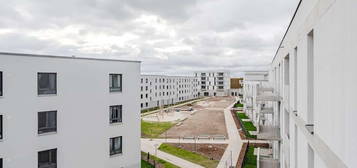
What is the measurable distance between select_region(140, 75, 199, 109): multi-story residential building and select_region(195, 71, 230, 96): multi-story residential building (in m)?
20.0

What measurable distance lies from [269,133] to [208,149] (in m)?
13.2

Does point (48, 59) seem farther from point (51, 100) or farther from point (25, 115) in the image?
point (25, 115)

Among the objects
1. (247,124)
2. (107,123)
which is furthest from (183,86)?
(107,123)

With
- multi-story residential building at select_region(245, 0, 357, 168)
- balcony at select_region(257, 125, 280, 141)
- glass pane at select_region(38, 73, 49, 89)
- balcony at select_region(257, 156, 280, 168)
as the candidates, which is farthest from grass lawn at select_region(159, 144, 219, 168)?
multi-story residential building at select_region(245, 0, 357, 168)

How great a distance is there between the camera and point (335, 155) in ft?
12.5

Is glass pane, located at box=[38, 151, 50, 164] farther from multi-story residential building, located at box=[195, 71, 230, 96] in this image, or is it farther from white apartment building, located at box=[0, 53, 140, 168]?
multi-story residential building, located at box=[195, 71, 230, 96]

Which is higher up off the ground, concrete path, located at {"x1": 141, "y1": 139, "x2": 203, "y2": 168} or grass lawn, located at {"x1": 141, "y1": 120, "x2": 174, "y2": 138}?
grass lawn, located at {"x1": 141, "y1": 120, "x2": 174, "y2": 138}

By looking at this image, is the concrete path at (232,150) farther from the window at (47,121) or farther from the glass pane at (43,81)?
the glass pane at (43,81)

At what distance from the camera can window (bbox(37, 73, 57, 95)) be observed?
14227 mm

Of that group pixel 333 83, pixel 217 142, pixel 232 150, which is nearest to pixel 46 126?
pixel 333 83

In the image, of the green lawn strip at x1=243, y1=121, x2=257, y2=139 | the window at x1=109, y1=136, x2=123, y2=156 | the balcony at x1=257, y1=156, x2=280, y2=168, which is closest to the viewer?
the balcony at x1=257, y1=156, x2=280, y2=168

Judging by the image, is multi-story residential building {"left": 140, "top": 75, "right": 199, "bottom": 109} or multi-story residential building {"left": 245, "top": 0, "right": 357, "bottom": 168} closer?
multi-story residential building {"left": 245, "top": 0, "right": 357, "bottom": 168}

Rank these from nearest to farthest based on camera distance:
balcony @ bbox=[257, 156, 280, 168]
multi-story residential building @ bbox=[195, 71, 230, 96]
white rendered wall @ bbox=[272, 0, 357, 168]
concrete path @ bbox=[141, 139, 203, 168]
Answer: white rendered wall @ bbox=[272, 0, 357, 168] → balcony @ bbox=[257, 156, 280, 168] → concrete path @ bbox=[141, 139, 203, 168] → multi-story residential building @ bbox=[195, 71, 230, 96]

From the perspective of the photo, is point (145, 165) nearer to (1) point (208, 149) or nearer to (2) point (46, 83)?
(1) point (208, 149)
